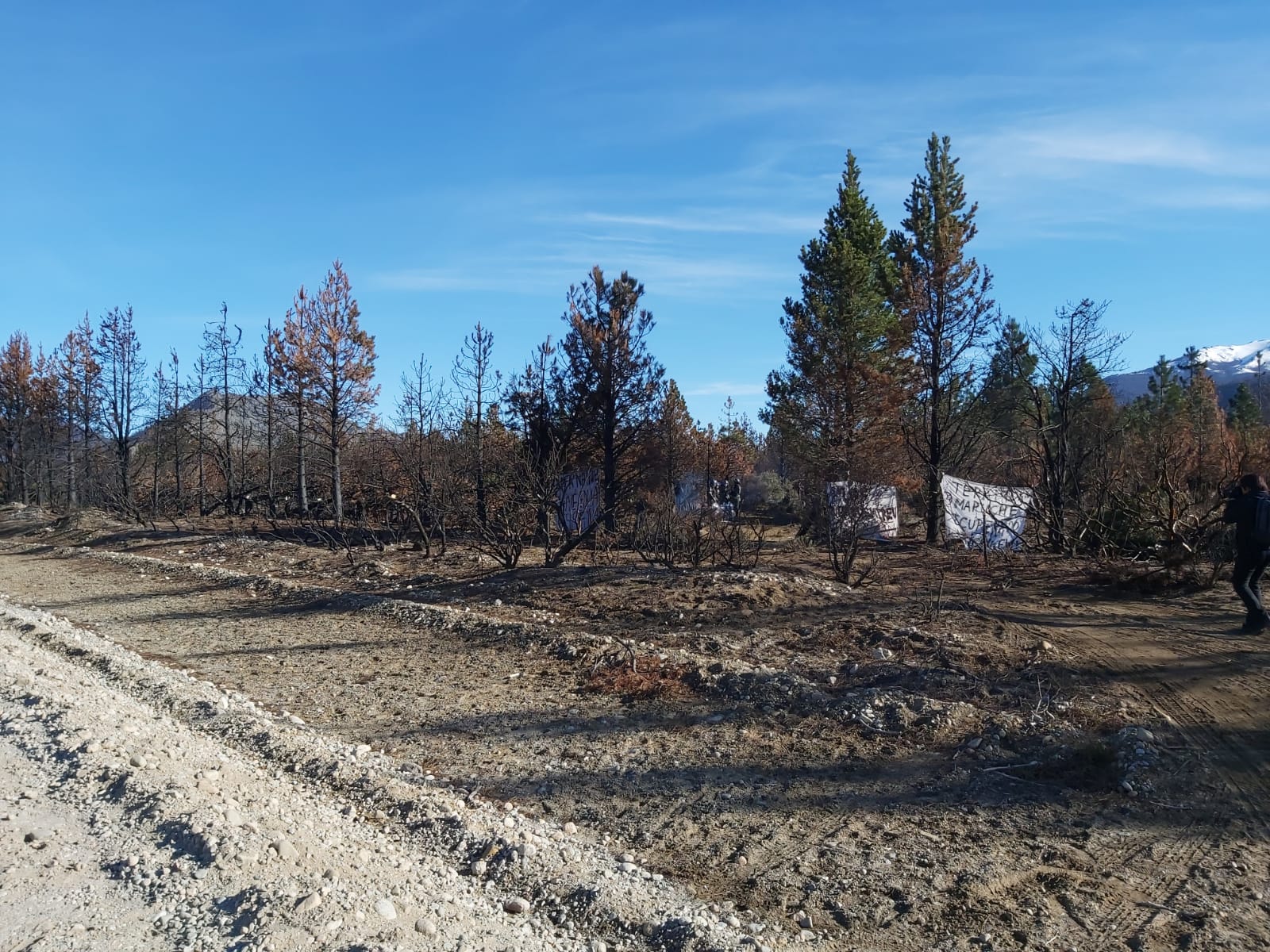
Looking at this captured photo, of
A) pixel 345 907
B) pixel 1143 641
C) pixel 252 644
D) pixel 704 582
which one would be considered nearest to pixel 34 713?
pixel 252 644

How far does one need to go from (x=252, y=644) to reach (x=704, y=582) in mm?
5852

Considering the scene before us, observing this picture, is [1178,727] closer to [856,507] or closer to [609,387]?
[856,507]

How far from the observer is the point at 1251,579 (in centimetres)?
926

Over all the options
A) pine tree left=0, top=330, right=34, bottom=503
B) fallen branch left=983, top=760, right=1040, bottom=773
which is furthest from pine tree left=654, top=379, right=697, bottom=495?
pine tree left=0, top=330, right=34, bottom=503

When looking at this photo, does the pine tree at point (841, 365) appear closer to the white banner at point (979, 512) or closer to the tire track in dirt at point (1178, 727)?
the white banner at point (979, 512)

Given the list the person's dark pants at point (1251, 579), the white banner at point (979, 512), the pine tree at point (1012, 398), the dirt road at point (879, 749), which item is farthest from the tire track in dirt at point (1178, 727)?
the pine tree at point (1012, 398)

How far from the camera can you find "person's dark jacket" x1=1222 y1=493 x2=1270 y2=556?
9172 millimetres

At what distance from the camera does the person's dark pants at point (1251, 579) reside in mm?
9055

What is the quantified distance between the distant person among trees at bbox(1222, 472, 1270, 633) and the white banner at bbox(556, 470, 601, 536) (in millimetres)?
13852

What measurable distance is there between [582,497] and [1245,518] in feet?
50.4

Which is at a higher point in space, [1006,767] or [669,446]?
[669,446]

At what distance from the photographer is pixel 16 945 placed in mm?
3738

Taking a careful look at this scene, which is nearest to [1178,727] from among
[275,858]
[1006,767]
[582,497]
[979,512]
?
[1006,767]

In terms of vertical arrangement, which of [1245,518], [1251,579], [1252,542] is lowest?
[1251,579]
